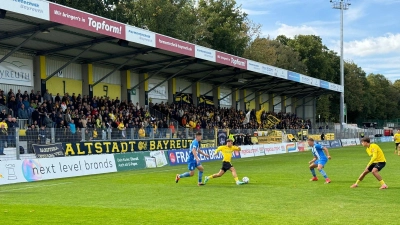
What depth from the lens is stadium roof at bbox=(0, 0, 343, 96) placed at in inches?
981

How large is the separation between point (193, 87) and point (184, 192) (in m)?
35.7

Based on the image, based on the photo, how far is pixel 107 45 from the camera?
107 feet

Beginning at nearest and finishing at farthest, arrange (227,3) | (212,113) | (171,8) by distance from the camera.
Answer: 1. (212,113)
2. (171,8)
3. (227,3)

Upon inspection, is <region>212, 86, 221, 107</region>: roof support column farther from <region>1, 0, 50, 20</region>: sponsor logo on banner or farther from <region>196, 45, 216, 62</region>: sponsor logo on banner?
<region>1, 0, 50, 20</region>: sponsor logo on banner

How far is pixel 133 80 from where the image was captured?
42594 millimetres

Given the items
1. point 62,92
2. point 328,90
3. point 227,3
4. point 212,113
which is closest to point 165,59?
point 62,92

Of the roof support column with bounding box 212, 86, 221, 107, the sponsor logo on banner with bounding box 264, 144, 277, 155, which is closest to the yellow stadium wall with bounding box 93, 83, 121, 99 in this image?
the sponsor logo on banner with bounding box 264, 144, 277, 155

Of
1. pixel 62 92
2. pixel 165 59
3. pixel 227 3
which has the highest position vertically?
pixel 227 3

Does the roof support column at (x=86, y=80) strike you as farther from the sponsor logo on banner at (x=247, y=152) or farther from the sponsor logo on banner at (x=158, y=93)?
the sponsor logo on banner at (x=247, y=152)

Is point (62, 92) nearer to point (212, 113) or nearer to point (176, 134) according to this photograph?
point (176, 134)

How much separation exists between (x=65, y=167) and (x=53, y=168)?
0.75m

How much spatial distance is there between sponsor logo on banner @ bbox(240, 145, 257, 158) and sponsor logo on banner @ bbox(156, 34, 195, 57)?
8.19m

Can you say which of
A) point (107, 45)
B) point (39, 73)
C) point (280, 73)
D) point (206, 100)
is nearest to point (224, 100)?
point (206, 100)

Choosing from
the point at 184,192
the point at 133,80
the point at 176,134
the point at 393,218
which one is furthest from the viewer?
the point at 133,80
